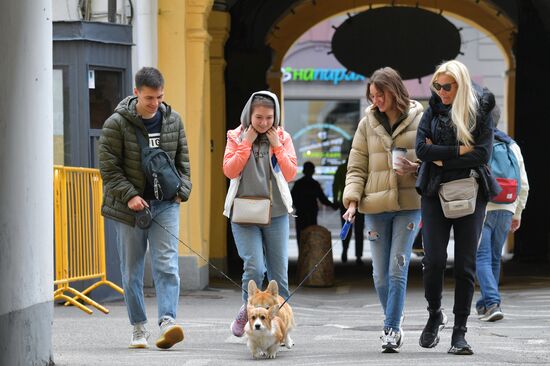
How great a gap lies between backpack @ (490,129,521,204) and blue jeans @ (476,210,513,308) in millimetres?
164

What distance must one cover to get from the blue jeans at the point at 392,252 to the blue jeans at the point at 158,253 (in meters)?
1.27

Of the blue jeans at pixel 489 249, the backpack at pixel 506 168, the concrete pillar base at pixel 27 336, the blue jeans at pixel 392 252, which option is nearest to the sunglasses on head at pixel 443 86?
the blue jeans at pixel 392 252

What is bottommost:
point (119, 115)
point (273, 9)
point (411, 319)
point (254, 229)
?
point (411, 319)

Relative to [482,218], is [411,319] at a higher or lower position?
lower

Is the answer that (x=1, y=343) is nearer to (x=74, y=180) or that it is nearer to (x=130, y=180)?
(x=130, y=180)

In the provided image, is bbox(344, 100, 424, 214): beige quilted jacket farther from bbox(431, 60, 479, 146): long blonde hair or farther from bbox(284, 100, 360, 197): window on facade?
bbox(284, 100, 360, 197): window on facade

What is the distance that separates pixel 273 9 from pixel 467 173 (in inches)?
668

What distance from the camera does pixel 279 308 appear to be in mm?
8883

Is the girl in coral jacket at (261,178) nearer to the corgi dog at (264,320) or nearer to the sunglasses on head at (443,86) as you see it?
the corgi dog at (264,320)

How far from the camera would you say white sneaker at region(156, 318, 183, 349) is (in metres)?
9.23

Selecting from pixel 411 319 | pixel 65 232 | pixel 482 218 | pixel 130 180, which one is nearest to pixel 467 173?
pixel 482 218

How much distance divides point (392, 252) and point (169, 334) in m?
1.50

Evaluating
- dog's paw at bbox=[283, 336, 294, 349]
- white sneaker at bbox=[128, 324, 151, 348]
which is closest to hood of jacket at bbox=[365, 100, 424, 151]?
dog's paw at bbox=[283, 336, 294, 349]

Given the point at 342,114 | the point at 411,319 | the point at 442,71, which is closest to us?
the point at 442,71
